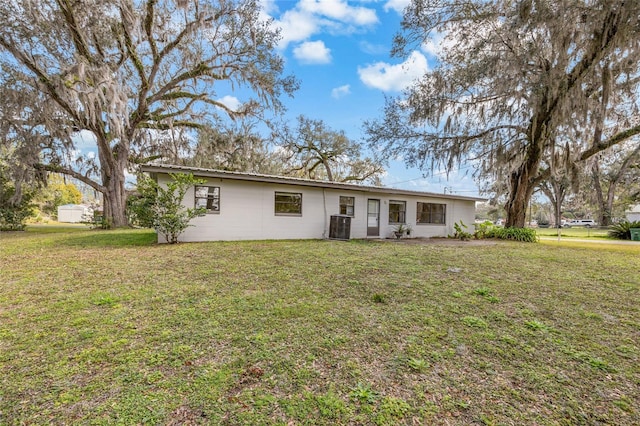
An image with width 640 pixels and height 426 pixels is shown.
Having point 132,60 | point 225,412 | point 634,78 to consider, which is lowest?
point 225,412

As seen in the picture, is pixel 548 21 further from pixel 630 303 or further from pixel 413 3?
pixel 630 303

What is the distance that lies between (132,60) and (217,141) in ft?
17.0

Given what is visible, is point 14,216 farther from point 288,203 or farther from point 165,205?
point 288,203

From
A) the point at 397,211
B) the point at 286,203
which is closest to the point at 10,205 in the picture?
the point at 286,203

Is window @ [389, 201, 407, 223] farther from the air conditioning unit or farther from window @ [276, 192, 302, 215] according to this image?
window @ [276, 192, 302, 215]

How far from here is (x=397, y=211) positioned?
12.9 meters

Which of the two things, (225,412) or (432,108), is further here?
(432,108)

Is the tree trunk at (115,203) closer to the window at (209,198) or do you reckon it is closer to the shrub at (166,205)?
the shrub at (166,205)

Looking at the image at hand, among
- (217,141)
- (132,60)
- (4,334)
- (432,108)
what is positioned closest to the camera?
(4,334)

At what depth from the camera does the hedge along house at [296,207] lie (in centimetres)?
897

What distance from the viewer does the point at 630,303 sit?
12.9 ft

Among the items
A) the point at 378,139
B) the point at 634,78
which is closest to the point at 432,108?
the point at 378,139

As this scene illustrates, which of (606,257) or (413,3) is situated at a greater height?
(413,3)

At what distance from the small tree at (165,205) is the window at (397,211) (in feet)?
26.5
